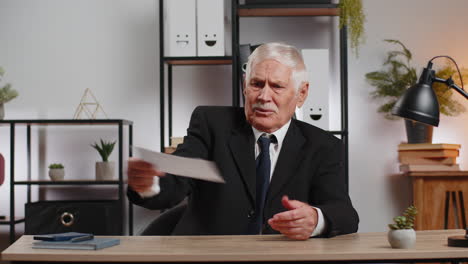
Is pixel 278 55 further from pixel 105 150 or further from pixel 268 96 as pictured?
pixel 105 150

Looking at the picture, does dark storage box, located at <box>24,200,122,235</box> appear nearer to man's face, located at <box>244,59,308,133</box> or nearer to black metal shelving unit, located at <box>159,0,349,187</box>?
black metal shelving unit, located at <box>159,0,349,187</box>

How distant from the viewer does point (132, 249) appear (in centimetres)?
164

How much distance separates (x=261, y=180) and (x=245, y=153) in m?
0.11

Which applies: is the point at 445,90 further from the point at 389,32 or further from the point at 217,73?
the point at 217,73

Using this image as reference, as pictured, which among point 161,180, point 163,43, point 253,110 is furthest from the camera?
point 163,43

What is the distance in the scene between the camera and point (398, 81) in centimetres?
389

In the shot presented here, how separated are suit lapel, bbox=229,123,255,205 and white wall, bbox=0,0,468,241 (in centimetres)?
178

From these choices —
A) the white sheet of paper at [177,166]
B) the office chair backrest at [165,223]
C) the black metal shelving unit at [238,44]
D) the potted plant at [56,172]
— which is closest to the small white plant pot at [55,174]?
the potted plant at [56,172]

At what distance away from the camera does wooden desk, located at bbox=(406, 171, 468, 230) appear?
12.0ft

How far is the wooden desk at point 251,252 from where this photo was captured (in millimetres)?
1534

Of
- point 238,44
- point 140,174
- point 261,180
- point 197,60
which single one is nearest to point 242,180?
point 261,180

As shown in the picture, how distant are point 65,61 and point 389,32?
2.11 metres

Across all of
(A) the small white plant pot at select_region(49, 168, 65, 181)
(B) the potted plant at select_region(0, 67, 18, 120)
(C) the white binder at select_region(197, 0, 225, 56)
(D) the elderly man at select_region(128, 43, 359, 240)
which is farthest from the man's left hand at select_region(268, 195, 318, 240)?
(B) the potted plant at select_region(0, 67, 18, 120)

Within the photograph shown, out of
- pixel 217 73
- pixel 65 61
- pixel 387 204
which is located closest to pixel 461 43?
pixel 387 204
